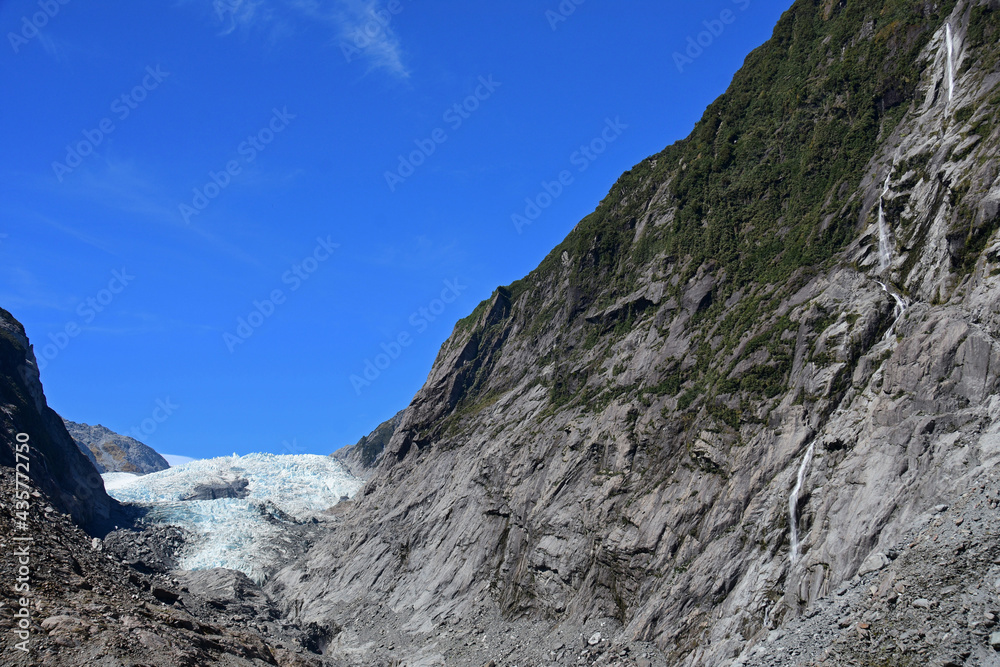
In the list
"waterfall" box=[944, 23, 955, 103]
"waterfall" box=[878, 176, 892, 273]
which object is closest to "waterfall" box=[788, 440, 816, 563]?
"waterfall" box=[878, 176, 892, 273]

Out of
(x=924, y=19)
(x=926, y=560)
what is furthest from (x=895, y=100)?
(x=926, y=560)

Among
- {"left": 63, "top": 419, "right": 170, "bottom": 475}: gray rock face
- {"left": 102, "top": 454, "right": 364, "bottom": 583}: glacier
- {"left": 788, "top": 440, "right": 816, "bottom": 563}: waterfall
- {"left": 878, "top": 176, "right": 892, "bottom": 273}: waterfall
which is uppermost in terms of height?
{"left": 63, "top": 419, "right": 170, "bottom": 475}: gray rock face

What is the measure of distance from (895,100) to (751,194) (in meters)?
12.3

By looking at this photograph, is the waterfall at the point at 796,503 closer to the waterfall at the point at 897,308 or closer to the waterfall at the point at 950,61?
the waterfall at the point at 897,308

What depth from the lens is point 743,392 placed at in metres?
40.7

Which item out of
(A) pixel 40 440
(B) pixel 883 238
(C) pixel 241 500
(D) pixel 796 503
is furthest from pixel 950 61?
(C) pixel 241 500

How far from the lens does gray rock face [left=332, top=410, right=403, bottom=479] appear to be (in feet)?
494

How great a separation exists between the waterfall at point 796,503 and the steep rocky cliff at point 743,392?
122 millimetres

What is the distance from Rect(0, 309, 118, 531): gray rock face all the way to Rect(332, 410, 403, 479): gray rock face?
60.3 metres

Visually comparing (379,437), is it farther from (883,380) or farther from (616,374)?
(883,380)

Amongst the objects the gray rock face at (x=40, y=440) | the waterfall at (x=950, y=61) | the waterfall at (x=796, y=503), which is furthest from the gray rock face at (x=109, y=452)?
the waterfall at (x=950, y=61)

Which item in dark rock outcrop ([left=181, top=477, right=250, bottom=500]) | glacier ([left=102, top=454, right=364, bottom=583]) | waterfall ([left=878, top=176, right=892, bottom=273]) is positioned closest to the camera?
waterfall ([left=878, top=176, right=892, bottom=273])

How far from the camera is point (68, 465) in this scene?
87688 mm

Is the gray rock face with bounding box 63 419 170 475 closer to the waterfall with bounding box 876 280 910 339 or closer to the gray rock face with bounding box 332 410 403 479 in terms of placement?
the gray rock face with bounding box 332 410 403 479
